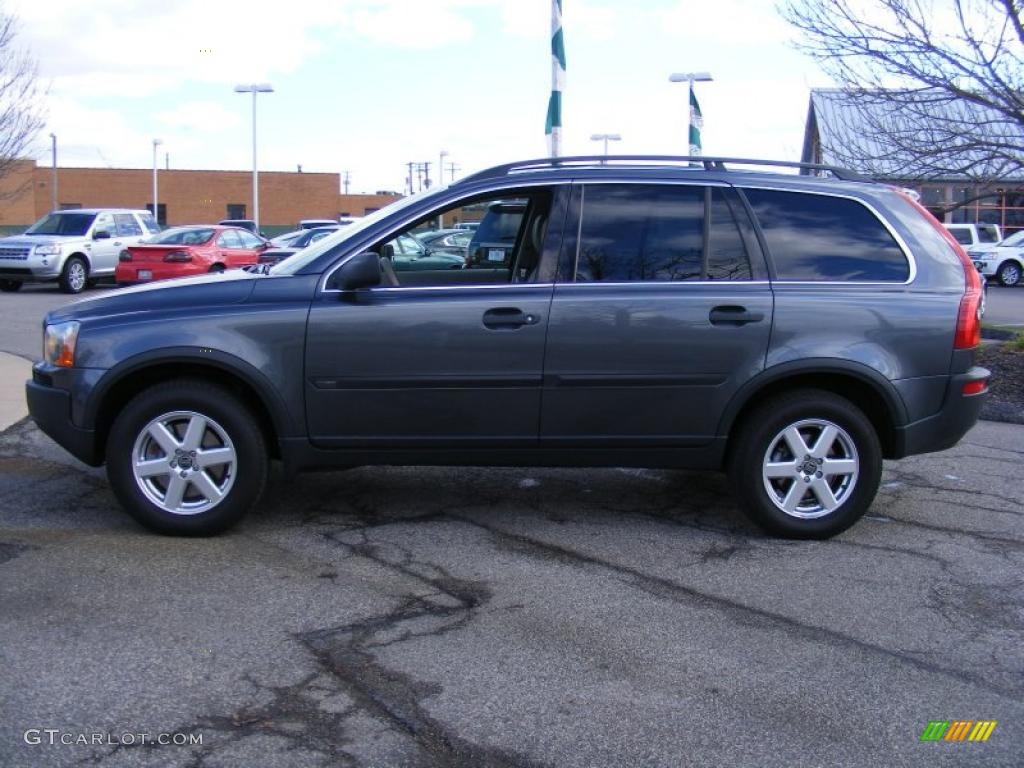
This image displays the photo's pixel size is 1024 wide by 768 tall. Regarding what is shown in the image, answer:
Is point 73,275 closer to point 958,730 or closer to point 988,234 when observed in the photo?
point 958,730

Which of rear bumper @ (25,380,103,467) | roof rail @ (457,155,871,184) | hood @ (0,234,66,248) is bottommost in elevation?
rear bumper @ (25,380,103,467)

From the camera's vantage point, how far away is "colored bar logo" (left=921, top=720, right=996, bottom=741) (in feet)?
12.2

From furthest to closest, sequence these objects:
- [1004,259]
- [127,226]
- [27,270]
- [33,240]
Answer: [1004,259], [127,226], [33,240], [27,270]

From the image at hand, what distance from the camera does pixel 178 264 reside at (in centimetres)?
2156

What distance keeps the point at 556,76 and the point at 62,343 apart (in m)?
8.90

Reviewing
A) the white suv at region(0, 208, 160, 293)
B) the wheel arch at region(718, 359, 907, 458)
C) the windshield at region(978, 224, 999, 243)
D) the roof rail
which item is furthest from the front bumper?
the windshield at region(978, 224, 999, 243)

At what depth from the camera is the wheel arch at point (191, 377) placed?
18.3ft

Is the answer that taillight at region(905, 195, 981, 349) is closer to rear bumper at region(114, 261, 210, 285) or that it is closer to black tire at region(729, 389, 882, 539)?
black tire at region(729, 389, 882, 539)

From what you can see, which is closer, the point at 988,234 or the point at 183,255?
the point at 183,255

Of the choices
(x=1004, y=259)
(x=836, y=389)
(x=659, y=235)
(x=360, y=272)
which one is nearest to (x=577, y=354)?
(x=659, y=235)

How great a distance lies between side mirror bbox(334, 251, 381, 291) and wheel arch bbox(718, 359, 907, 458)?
193 centimetres

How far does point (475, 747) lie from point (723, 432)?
2722 millimetres

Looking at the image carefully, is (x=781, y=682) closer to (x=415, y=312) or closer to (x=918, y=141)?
(x=415, y=312)

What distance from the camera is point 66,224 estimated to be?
24094mm
